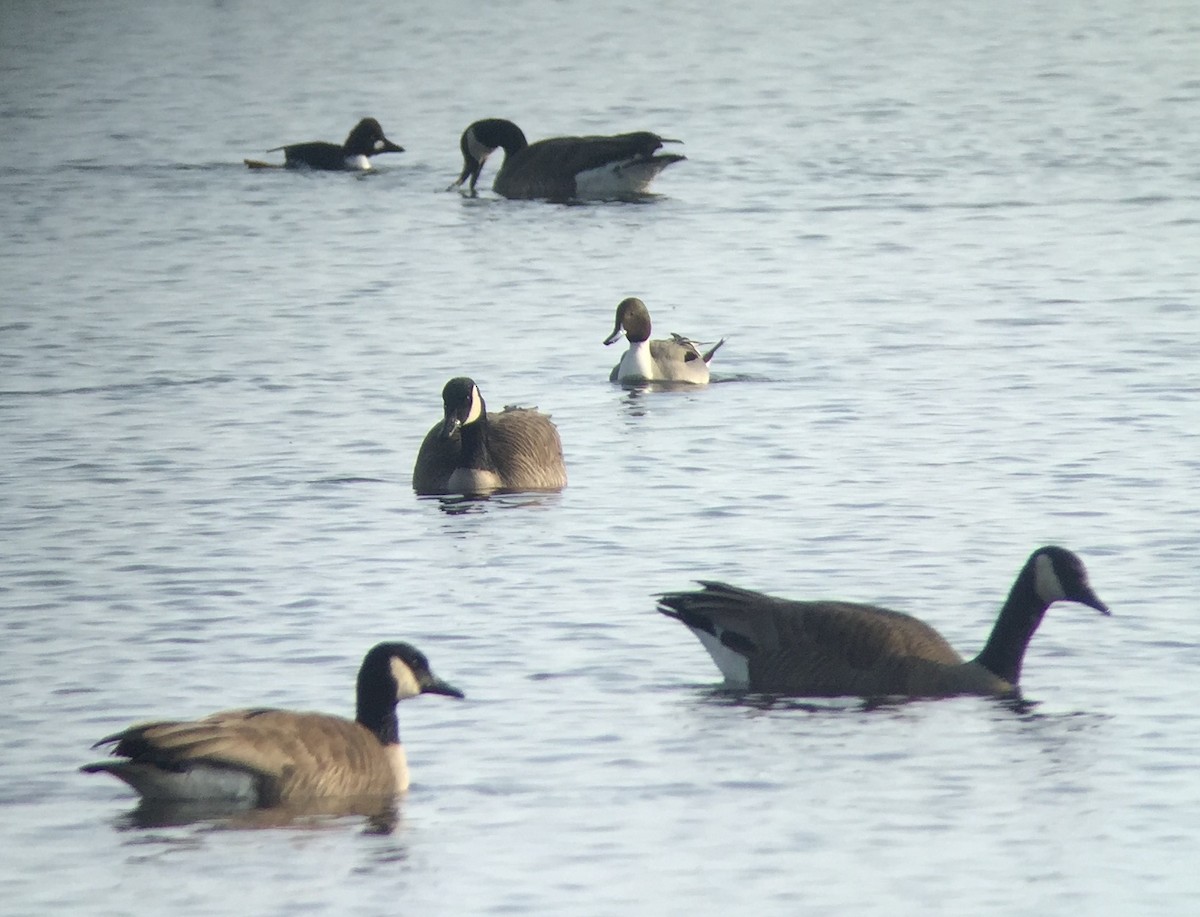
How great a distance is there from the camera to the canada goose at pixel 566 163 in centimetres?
3269

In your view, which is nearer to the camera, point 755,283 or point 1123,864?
point 1123,864

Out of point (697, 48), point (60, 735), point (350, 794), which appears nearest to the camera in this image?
point (350, 794)

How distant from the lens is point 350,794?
33.2ft

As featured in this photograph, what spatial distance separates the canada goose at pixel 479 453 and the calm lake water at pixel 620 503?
0.34m

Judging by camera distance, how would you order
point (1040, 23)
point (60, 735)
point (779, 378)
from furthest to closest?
point (1040, 23) → point (779, 378) → point (60, 735)

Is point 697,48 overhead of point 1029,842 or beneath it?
overhead

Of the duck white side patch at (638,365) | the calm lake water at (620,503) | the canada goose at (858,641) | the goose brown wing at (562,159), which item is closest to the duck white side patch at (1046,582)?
the canada goose at (858,641)

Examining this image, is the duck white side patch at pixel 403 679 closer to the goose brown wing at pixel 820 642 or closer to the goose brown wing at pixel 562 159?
the goose brown wing at pixel 820 642

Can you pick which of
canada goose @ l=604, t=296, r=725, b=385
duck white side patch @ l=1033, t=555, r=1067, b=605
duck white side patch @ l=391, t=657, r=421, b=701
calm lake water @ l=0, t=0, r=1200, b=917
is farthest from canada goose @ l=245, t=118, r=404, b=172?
duck white side patch @ l=391, t=657, r=421, b=701

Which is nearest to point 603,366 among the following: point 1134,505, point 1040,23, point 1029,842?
point 1134,505

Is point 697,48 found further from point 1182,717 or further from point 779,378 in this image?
point 1182,717

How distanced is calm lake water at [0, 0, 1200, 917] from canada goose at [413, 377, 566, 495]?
0.34 meters

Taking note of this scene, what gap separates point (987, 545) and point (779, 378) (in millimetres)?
6696

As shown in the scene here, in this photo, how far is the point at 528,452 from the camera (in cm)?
1692
